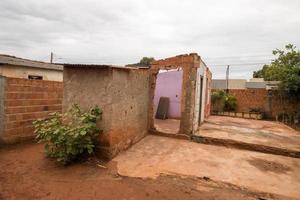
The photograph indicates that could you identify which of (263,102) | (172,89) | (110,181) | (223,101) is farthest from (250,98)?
(110,181)

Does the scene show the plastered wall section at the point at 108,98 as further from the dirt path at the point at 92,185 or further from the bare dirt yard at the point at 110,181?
the dirt path at the point at 92,185

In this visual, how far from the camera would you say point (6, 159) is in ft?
18.1

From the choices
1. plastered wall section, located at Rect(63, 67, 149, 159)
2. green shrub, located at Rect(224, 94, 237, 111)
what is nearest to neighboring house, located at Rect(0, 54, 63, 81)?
plastered wall section, located at Rect(63, 67, 149, 159)

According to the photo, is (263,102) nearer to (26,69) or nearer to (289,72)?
(289,72)

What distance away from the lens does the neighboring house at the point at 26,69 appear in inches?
343

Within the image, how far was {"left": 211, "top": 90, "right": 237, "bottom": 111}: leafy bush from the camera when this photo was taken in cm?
1634

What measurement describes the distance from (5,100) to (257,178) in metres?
6.72

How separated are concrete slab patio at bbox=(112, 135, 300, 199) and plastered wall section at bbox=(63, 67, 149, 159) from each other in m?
0.45

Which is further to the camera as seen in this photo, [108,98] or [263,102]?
[263,102]

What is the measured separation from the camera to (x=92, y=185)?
429 centimetres

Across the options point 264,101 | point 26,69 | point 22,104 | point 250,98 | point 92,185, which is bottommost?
point 92,185

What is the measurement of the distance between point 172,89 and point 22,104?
757cm

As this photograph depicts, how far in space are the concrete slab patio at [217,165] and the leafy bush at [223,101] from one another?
9645 millimetres

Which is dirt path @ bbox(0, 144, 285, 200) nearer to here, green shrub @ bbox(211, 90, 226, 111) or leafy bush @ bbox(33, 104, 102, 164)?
leafy bush @ bbox(33, 104, 102, 164)
